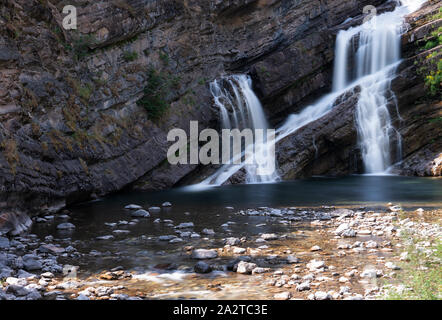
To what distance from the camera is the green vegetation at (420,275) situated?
18.2 feet

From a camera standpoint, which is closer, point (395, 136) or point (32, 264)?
point (32, 264)

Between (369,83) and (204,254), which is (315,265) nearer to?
(204,254)

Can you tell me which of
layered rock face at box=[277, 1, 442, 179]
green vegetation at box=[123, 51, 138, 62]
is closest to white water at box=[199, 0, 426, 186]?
layered rock face at box=[277, 1, 442, 179]

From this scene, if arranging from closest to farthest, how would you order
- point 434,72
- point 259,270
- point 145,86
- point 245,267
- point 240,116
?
point 259,270 < point 245,267 < point 145,86 < point 434,72 < point 240,116

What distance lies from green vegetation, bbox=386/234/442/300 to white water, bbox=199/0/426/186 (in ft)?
52.8

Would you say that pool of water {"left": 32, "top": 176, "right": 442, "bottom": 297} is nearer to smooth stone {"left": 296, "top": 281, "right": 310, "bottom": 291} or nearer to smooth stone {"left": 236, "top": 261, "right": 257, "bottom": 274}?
smooth stone {"left": 236, "top": 261, "right": 257, "bottom": 274}

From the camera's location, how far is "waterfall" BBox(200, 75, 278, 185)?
24.4 m

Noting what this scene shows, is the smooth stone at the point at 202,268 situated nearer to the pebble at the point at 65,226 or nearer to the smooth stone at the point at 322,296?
the smooth stone at the point at 322,296

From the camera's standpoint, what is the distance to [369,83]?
27406 millimetres

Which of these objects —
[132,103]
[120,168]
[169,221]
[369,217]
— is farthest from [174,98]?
[369,217]

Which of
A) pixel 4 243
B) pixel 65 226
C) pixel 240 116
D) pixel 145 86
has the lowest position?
pixel 4 243

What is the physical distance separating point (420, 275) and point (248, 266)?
112 inches

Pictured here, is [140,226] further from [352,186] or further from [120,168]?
[352,186]

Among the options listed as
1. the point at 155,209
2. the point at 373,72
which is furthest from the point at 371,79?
the point at 155,209
